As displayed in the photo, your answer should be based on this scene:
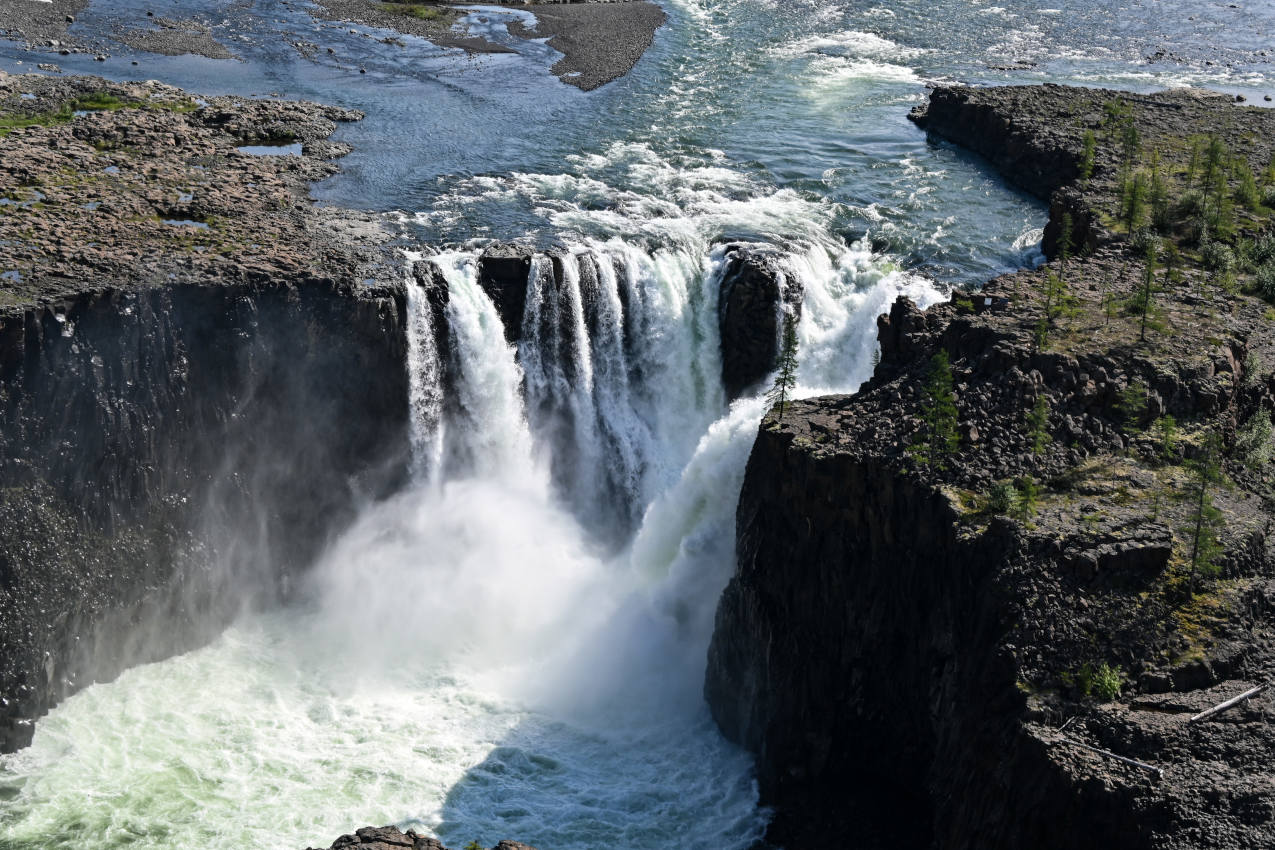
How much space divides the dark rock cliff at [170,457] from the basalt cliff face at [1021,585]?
11729mm

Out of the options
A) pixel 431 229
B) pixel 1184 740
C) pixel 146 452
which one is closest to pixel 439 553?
pixel 146 452

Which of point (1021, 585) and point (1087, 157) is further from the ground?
point (1087, 157)

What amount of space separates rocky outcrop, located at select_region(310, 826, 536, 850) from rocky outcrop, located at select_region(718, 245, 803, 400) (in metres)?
18.0

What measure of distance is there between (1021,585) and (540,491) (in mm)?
16732

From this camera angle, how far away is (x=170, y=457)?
32.7 meters

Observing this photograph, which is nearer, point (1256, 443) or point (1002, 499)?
point (1002, 499)

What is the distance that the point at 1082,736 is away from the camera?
2159 cm

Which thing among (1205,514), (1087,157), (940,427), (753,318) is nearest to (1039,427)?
(940,427)

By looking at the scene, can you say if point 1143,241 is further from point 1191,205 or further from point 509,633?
point 509,633

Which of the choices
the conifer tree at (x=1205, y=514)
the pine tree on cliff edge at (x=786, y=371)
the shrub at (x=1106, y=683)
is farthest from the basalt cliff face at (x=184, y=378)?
the shrub at (x=1106, y=683)

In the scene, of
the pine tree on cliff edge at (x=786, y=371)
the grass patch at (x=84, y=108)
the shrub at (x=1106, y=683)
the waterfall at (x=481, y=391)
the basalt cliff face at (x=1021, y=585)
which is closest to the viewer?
the basalt cliff face at (x=1021, y=585)

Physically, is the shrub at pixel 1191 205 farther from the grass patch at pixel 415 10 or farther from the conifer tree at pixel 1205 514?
the grass patch at pixel 415 10

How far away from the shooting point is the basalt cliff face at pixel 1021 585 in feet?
70.6

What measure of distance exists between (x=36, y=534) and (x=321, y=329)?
869cm
